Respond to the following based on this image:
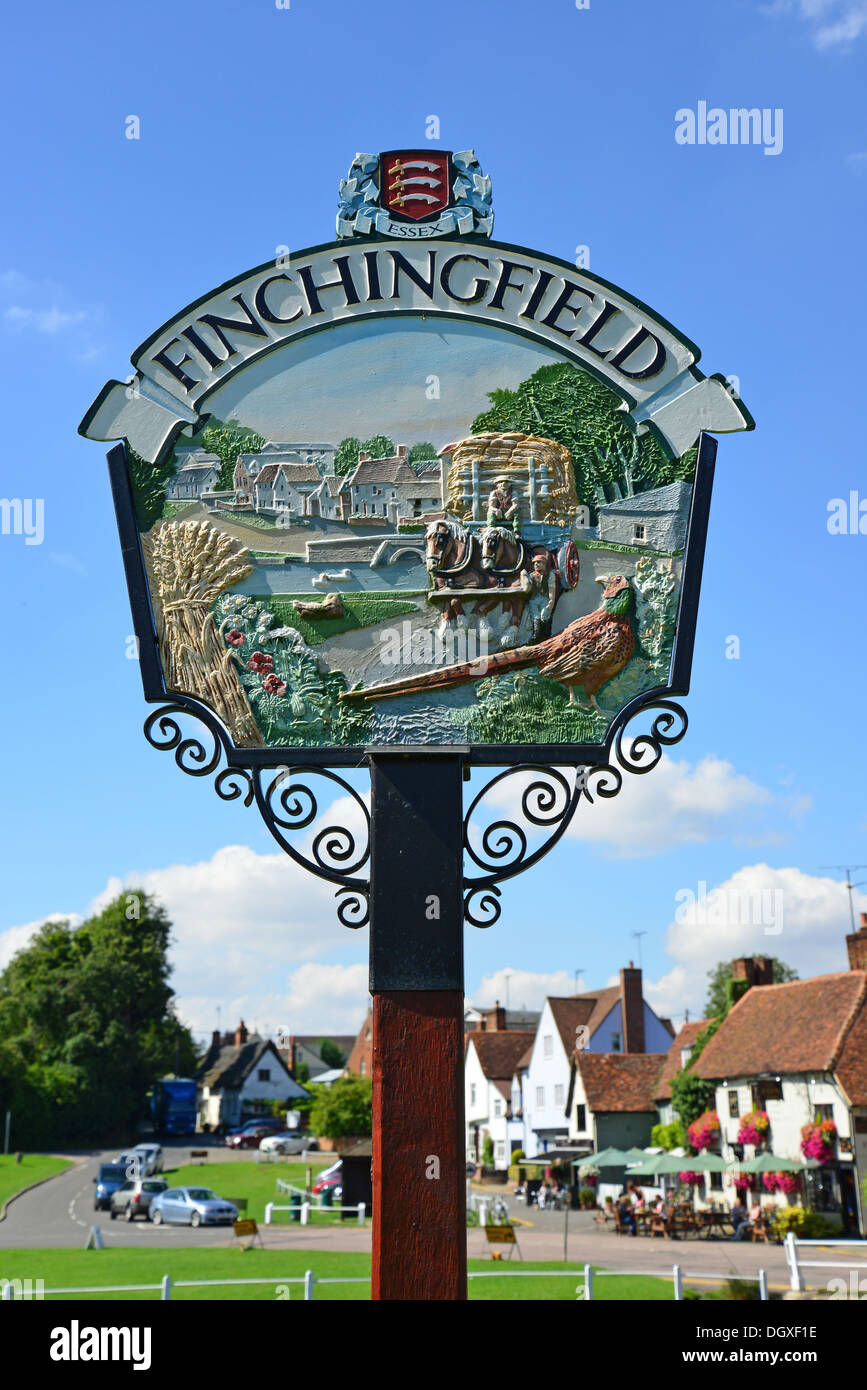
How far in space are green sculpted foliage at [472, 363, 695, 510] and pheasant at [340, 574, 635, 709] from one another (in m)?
0.88

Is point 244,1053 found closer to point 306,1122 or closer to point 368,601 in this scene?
point 306,1122

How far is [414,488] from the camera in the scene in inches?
340

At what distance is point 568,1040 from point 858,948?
18.0 meters

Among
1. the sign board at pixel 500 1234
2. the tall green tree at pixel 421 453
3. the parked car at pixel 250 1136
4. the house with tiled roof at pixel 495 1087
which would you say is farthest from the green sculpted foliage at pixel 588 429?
the parked car at pixel 250 1136

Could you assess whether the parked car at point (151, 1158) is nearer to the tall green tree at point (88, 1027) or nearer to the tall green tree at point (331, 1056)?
the tall green tree at point (88, 1027)

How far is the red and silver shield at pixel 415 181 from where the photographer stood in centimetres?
910

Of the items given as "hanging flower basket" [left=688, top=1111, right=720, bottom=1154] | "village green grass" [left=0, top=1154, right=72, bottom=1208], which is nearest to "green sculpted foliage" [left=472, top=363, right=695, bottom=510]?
"hanging flower basket" [left=688, top=1111, right=720, bottom=1154]

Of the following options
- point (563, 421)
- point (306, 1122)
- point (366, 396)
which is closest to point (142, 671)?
point (366, 396)

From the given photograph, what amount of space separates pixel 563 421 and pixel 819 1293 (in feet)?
47.9

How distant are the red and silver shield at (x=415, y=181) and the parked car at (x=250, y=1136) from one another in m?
62.0

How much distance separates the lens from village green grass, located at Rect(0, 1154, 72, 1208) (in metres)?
42.3

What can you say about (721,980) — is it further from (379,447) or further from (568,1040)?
(379,447)

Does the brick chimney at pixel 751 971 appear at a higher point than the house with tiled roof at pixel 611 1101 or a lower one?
higher
